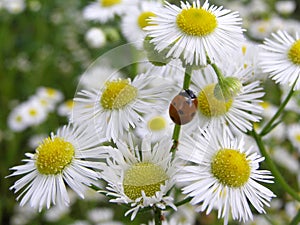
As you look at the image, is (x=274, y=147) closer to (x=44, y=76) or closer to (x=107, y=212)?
(x=107, y=212)

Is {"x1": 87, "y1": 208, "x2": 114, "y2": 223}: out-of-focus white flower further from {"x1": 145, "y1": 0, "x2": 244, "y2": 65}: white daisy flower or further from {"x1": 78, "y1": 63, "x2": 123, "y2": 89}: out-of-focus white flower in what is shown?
{"x1": 145, "y1": 0, "x2": 244, "y2": 65}: white daisy flower

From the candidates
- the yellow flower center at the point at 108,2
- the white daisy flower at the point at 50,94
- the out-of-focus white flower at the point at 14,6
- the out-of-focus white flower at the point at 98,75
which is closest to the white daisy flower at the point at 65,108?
the white daisy flower at the point at 50,94

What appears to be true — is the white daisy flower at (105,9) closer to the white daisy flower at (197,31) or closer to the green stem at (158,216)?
the white daisy flower at (197,31)

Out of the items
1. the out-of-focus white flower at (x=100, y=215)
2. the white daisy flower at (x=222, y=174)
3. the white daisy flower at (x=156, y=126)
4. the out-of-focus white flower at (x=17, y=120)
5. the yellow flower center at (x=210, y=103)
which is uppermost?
the yellow flower center at (x=210, y=103)

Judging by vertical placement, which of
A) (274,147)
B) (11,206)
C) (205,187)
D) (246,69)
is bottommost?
(11,206)

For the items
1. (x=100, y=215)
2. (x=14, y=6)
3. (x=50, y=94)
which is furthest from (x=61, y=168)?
(x=14, y=6)

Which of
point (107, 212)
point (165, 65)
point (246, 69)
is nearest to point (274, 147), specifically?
point (107, 212)

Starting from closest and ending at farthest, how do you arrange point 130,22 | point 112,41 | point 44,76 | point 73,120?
point 73,120
point 130,22
point 112,41
point 44,76

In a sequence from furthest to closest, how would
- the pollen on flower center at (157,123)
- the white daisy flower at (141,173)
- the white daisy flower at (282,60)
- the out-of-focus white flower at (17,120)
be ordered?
the out-of-focus white flower at (17,120)
the white daisy flower at (282,60)
the pollen on flower center at (157,123)
the white daisy flower at (141,173)
